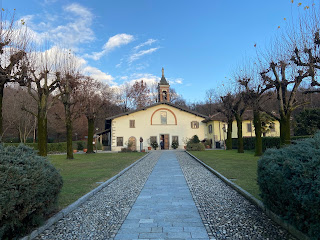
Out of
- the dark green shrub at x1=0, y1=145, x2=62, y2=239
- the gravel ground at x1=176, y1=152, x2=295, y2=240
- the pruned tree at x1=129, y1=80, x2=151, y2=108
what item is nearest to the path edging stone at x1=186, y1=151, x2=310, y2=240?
the gravel ground at x1=176, y1=152, x2=295, y2=240

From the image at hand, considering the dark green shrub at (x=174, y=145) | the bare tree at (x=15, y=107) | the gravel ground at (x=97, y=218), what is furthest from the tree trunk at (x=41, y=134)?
the dark green shrub at (x=174, y=145)

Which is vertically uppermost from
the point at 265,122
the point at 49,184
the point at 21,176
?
the point at 265,122

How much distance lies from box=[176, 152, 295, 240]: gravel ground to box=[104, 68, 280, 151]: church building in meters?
28.1

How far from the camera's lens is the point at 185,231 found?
416 cm

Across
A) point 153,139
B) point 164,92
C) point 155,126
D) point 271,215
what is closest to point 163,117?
point 155,126

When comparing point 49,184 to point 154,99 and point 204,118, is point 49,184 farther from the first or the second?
point 154,99

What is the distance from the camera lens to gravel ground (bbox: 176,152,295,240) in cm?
395

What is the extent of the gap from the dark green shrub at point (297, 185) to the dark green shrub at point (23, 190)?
3.76 m

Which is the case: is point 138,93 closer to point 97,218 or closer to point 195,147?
point 195,147

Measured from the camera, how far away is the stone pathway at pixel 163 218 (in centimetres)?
403

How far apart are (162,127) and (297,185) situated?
107 feet

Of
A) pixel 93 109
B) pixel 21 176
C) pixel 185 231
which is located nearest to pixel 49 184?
pixel 21 176

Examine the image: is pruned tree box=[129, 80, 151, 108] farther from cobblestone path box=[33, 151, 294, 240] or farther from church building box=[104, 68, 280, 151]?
cobblestone path box=[33, 151, 294, 240]

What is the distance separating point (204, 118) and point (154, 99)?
57.9ft
